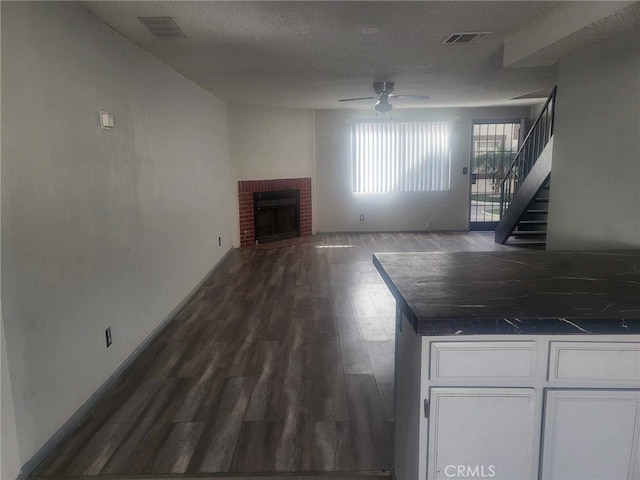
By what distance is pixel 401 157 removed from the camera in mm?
8555

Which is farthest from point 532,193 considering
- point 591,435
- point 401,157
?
point 591,435

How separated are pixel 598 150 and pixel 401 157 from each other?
18.9 ft

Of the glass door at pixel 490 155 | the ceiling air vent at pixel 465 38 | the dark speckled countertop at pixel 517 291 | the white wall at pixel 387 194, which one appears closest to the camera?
the dark speckled countertop at pixel 517 291

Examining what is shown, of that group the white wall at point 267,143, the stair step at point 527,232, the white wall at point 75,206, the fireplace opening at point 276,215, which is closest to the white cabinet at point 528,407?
the white wall at point 75,206

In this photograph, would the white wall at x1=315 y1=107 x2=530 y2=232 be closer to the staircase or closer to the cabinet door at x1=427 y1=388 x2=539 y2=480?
the staircase

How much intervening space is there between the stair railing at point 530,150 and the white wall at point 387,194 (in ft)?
2.52

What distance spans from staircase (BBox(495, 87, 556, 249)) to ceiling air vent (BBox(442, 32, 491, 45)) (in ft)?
9.76

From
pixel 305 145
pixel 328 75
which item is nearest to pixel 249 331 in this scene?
pixel 328 75

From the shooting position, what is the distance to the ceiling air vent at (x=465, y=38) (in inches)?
126

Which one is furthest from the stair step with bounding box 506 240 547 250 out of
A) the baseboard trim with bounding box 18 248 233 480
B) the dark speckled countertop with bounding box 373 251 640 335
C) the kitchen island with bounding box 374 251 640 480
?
the kitchen island with bounding box 374 251 640 480

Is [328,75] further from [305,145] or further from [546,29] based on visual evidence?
[305,145]

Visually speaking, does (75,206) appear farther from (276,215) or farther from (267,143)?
(276,215)

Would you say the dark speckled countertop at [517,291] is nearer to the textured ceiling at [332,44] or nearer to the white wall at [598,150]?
the white wall at [598,150]

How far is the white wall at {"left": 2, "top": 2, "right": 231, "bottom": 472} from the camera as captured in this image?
199 centimetres
